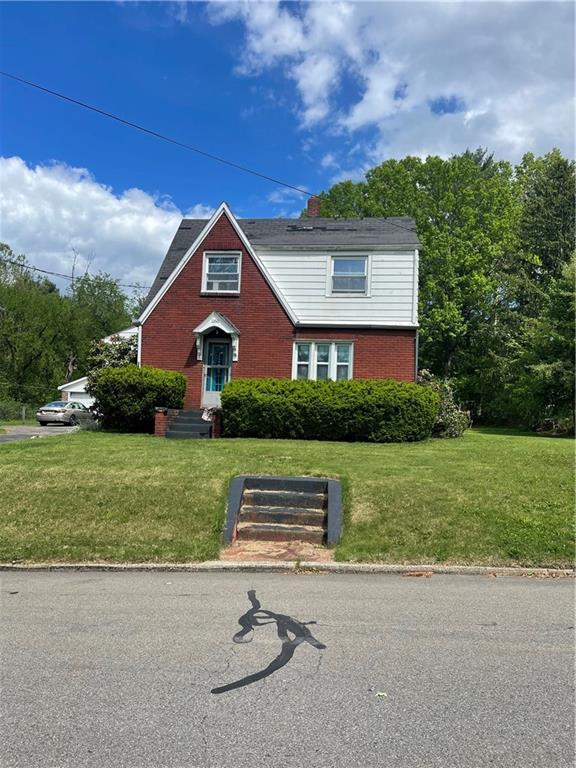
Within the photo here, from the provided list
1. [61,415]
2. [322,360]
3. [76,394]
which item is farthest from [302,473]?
[76,394]

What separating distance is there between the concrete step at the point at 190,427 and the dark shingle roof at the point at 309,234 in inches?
234

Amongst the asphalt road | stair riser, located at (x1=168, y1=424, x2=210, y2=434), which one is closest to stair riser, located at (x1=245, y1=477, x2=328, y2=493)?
the asphalt road

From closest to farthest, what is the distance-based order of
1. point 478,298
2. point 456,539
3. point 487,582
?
point 487,582, point 456,539, point 478,298

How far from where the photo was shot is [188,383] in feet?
61.6

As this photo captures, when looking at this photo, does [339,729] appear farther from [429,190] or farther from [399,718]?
[429,190]

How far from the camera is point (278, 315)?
18.8m

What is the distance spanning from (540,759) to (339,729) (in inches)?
41.0

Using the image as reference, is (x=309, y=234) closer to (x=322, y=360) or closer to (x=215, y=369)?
(x=322, y=360)

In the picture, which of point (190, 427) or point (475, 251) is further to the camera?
point (475, 251)

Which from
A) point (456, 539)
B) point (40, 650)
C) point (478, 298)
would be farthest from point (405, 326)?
point (478, 298)

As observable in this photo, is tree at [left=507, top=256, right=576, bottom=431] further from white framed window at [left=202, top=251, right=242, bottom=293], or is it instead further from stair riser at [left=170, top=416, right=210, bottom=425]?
stair riser at [left=170, top=416, right=210, bottom=425]

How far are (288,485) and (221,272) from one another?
11.6m

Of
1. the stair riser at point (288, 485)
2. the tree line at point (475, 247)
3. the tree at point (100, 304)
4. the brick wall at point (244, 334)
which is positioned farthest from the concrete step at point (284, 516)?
the tree at point (100, 304)

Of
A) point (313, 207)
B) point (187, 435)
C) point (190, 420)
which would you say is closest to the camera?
point (187, 435)
